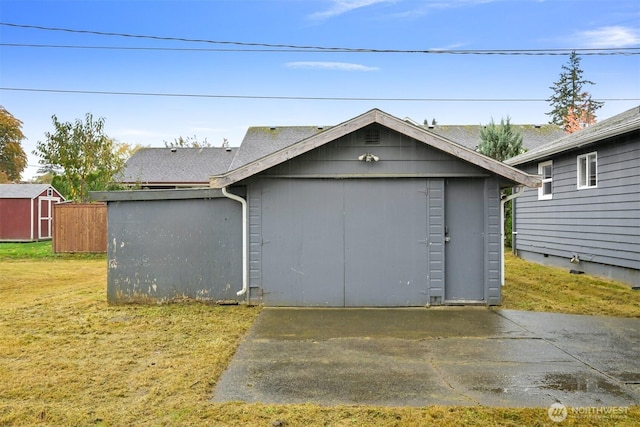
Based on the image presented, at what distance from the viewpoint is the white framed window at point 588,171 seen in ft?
34.6

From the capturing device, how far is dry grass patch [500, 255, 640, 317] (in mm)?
7301

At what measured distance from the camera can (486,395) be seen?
3744 mm

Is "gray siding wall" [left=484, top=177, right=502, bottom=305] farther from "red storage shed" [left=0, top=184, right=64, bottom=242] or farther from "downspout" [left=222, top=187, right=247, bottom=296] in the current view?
"red storage shed" [left=0, top=184, right=64, bottom=242]

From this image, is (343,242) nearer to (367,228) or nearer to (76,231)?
(367,228)

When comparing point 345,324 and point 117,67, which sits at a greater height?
point 117,67

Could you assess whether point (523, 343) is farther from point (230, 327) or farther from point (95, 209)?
point (95, 209)

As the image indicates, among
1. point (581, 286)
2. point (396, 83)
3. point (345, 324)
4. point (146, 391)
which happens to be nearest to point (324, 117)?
point (396, 83)

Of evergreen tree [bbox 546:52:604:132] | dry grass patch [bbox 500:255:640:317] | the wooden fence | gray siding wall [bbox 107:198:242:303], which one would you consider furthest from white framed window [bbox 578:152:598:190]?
evergreen tree [bbox 546:52:604:132]

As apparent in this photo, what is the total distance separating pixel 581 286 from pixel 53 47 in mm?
17262

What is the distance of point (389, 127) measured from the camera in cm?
707

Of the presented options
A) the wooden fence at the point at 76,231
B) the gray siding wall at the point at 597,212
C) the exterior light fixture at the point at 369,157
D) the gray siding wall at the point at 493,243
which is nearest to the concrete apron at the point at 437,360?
the gray siding wall at the point at 493,243

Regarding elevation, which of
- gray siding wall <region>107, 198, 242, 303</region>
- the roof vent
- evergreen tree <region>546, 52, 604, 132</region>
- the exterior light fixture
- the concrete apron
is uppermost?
evergreen tree <region>546, 52, 604, 132</region>

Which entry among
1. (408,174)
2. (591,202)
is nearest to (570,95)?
(591,202)

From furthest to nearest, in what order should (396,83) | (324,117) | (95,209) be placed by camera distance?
(324,117), (396,83), (95,209)
